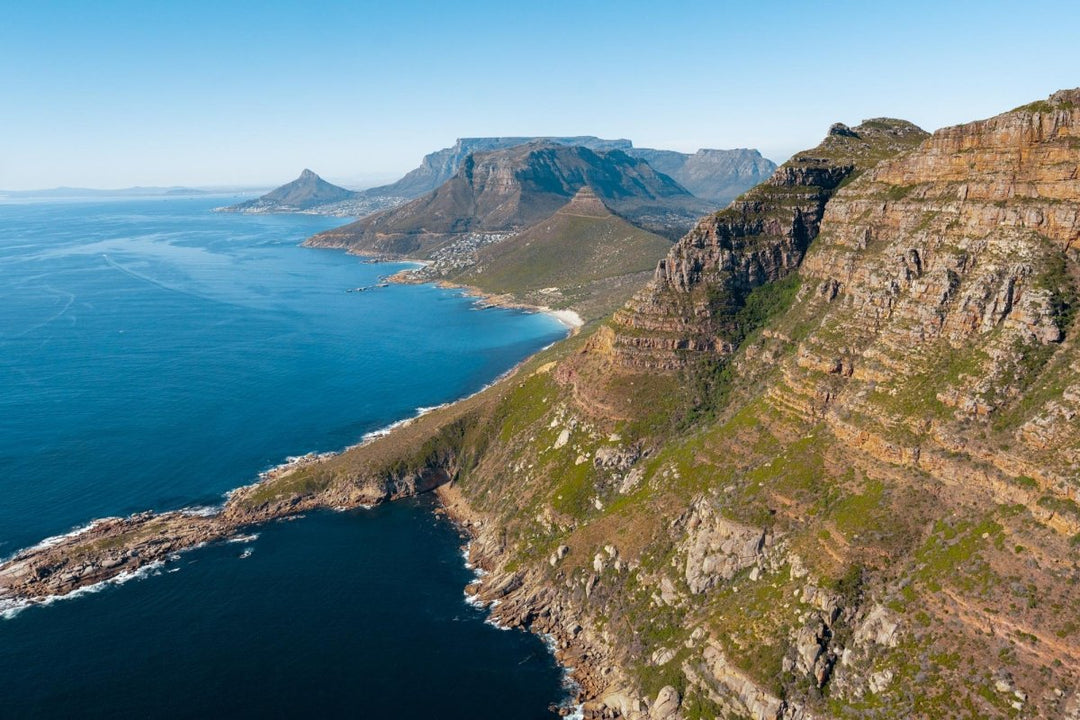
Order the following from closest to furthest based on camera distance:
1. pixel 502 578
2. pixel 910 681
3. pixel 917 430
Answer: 1. pixel 910 681
2. pixel 917 430
3. pixel 502 578

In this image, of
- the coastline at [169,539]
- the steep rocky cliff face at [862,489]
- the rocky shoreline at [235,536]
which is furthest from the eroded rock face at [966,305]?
the coastline at [169,539]

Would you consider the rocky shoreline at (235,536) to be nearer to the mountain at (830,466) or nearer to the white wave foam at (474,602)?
the white wave foam at (474,602)

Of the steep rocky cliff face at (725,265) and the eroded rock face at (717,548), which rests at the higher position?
the steep rocky cliff face at (725,265)

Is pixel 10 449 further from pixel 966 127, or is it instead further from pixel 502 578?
pixel 966 127

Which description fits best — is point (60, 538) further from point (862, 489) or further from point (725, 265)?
point (725, 265)

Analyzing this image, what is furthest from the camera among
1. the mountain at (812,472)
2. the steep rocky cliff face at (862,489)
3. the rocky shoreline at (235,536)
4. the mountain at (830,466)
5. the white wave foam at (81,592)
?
the white wave foam at (81,592)

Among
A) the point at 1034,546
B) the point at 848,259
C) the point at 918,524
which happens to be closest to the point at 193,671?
the point at 918,524
